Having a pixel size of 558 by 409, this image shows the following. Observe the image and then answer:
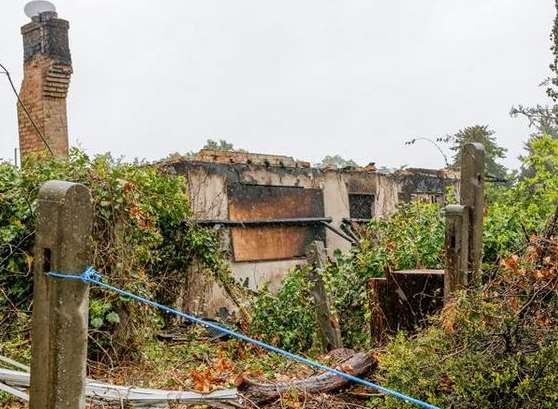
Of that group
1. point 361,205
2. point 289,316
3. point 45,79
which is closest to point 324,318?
point 289,316

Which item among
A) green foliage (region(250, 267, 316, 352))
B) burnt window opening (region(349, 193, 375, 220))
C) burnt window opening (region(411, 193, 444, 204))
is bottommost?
green foliage (region(250, 267, 316, 352))

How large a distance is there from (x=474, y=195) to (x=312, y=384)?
2455mm

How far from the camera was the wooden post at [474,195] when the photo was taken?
6102mm

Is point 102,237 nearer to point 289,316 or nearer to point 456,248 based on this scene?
point 289,316

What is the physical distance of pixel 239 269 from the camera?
45.7ft

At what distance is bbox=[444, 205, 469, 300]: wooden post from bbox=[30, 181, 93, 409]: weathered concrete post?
13.3ft

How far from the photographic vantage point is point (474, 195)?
241 inches

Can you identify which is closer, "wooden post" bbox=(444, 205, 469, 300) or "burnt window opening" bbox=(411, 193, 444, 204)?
"wooden post" bbox=(444, 205, 469, 300)

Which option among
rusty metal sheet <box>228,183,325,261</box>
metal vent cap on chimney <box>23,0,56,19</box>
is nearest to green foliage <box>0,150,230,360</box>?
rusty metal sheet <box>228,183,325,261</box>

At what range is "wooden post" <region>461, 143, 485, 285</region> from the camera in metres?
6.10

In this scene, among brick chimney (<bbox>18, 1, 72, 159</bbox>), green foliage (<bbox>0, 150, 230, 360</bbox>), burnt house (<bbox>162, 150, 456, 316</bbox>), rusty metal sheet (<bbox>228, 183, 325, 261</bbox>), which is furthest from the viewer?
rusty metal sheet (<bbox>228, 183, 325, 261</bbox>)

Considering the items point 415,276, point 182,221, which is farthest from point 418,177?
point 415,276

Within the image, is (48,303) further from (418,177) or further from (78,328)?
(418,177)

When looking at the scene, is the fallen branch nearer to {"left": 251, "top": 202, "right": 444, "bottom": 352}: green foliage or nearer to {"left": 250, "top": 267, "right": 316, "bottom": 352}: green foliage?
{"left": 251, "top": 202, "right": 444, "bottom": 352}: green foliage
